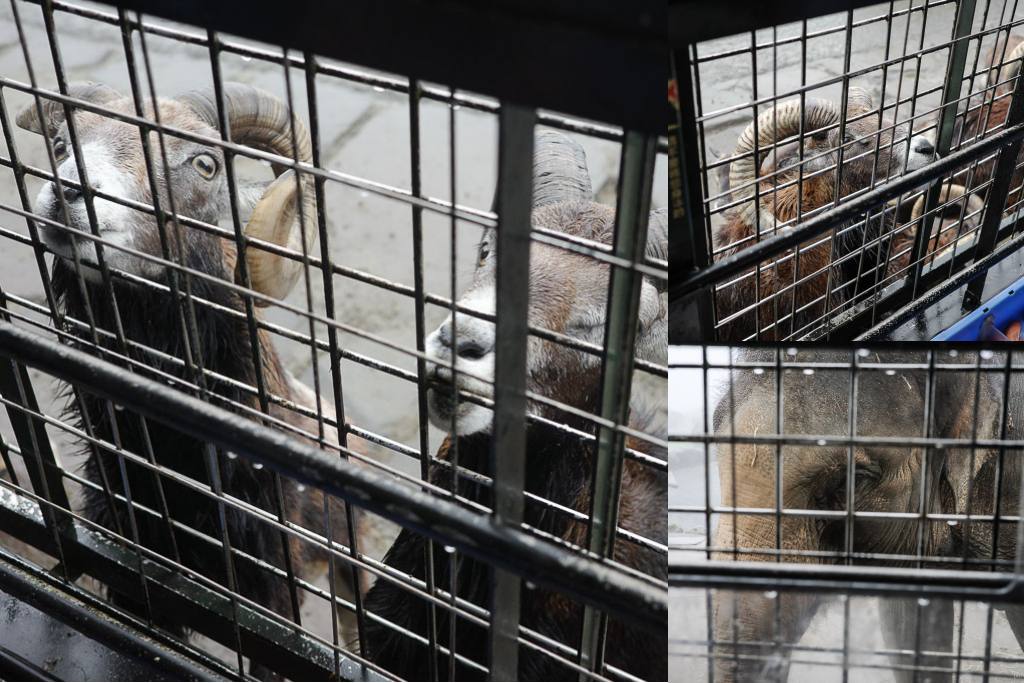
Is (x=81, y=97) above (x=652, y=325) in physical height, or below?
above

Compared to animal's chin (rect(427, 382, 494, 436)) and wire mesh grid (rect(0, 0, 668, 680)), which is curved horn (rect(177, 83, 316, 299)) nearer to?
wire mesh grid (rect(0, 0, 668, 680))

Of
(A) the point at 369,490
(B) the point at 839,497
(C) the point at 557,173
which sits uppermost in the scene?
(C) the point at 557,173

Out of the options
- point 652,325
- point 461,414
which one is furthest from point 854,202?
point 461,414

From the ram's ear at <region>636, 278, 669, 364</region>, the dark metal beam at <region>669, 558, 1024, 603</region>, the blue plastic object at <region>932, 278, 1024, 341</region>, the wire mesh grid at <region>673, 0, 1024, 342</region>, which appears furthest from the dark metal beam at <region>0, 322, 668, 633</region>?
the blue plastic object at <region>932, 278, 1024, 341</region>

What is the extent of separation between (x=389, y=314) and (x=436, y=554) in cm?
126

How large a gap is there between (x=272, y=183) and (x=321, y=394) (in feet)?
1.20

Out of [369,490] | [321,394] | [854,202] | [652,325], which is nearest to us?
[369,490]

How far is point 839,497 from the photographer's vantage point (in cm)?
163

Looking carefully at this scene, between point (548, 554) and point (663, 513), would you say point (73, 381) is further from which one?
point (663, 513)

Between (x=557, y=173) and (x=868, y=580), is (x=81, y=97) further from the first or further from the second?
(x=868, y=580)

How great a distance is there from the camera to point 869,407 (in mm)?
1544

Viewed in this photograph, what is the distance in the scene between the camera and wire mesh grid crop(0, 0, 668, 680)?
84 cm

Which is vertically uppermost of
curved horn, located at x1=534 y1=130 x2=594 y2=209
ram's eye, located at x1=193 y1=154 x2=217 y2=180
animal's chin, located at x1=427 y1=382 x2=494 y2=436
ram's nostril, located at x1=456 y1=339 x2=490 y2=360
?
ram's eye, located at x1=193 y1=154 x2=217 y2=180

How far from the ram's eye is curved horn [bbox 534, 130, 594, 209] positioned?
2.13ft
